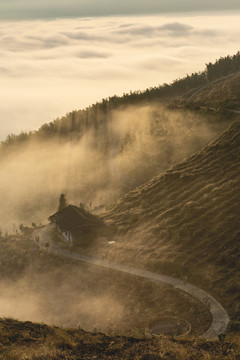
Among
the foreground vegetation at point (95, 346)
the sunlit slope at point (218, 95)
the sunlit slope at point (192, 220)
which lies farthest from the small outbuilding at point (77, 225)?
the sunlit slope at point (218, 95)

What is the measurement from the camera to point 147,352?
1113 inches

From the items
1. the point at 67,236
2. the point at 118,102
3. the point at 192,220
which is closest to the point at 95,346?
the point at 192,220

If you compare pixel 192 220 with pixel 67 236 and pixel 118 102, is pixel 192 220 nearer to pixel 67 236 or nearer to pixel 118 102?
pixel 67 236

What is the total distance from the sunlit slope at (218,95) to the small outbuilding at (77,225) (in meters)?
52.4

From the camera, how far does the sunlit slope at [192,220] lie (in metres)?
48.1

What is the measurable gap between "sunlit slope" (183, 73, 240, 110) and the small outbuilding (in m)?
52.4

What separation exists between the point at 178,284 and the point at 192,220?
509 inches

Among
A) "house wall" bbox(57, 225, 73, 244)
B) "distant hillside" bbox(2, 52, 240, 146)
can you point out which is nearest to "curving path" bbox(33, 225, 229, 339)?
"house wall" bbox(57, 225, 73, 244)

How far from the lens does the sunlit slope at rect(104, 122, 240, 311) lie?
158ft

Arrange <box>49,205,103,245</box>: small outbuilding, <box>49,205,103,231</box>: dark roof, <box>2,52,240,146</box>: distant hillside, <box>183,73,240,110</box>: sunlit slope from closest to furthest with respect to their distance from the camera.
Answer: <box>49,205,103,245</box>: small outbuilding → <box>49,205,103,231</box>: dark roof → <box>183,73,240,110</box>: sunlit slope → <box>2,52,240,146</box>: distant hillside

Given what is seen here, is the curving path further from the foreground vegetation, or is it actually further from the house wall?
the foreground vegetation

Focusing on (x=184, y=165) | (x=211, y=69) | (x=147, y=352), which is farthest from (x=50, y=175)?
(x=147, y=352)

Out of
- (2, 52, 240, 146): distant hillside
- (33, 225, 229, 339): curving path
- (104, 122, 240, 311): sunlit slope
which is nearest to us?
(33, 225, 229, 339): curving path

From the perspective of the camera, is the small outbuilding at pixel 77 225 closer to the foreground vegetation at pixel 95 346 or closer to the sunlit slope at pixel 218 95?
the foreground vegetation at pixel 95 346
